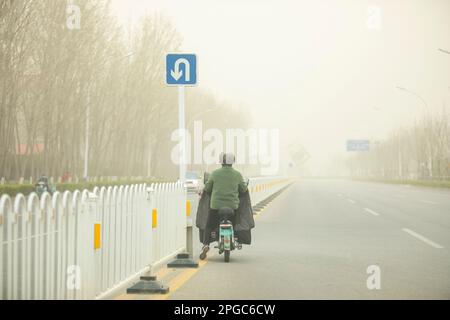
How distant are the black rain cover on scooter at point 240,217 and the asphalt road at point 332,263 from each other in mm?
437

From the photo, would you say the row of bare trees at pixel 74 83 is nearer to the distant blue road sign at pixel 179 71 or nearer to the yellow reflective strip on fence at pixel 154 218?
the distant blue road sign at pixel 179 71

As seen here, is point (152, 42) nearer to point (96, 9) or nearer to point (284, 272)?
point (96, 9)

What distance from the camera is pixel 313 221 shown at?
18.2m

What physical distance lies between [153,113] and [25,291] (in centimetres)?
4861

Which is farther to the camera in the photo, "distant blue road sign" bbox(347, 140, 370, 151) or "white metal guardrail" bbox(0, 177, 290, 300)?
"distant blue road sign" bbox(347, 140, 370, 151)

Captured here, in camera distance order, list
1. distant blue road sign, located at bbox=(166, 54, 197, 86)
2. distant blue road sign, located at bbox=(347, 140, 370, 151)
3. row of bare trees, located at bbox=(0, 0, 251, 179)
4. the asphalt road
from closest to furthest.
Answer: the asphalt road
distant blue road sign, located at bbox=(166, 54, 197, 86)
row of bare trees, located at bbox=(0, 0, 251, 179)
distant blue road sign, located at bbox=(347, 140, 370, 151)

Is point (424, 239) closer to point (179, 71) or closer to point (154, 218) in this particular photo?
point (179, 71)

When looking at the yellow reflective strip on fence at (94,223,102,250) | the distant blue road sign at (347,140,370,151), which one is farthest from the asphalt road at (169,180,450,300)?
the distant blue road sign at (347,140,370,151)

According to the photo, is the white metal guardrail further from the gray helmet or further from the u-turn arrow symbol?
the u-turn arrow symbol

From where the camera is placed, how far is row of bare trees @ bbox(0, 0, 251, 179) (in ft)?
97.6

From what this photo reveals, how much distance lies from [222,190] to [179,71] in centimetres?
223

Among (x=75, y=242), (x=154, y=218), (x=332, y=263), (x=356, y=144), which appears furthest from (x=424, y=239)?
(x=356, y=144)

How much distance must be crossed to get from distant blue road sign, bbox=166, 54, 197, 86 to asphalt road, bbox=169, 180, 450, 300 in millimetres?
2981

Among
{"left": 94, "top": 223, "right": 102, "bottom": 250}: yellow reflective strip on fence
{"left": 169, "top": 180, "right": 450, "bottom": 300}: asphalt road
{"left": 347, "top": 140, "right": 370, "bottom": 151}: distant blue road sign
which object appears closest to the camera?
{"left": 94, "top": 223, "right": 102, "bottom": 250}: yellow reflective strip on fence
